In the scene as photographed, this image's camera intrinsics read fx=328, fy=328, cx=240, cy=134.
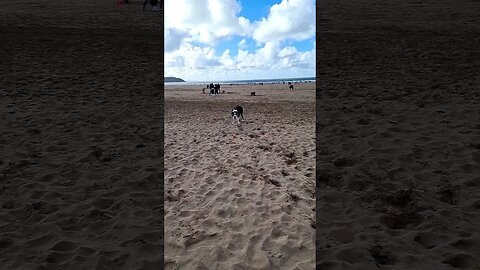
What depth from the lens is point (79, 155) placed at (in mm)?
6461

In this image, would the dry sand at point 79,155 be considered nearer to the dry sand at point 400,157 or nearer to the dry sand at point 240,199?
the dry sand at point 240,199

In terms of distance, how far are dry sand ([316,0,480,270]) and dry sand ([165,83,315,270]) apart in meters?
0.36

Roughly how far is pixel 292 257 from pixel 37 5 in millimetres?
29830

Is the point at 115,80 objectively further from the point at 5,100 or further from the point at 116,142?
the point at 116,142

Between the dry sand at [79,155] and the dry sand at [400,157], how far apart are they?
8.24 ft

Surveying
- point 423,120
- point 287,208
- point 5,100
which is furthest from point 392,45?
point 5,100

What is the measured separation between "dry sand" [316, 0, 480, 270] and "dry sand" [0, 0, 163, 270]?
2.51m

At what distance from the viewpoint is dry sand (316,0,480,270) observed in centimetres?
375

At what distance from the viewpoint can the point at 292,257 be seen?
3713mm

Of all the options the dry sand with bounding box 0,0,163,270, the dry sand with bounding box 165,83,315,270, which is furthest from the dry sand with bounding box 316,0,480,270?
the dry sand with bounding box 0,0,163,270

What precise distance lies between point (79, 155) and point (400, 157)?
6.05 metres

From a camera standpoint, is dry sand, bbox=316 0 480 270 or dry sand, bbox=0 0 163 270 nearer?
dry sand, bbox=316 0 480 270

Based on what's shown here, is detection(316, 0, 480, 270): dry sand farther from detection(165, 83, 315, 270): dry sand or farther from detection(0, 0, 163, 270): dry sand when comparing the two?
detection(0, 0, 163, 270): dry sand

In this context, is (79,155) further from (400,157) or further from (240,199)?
(400,157)
